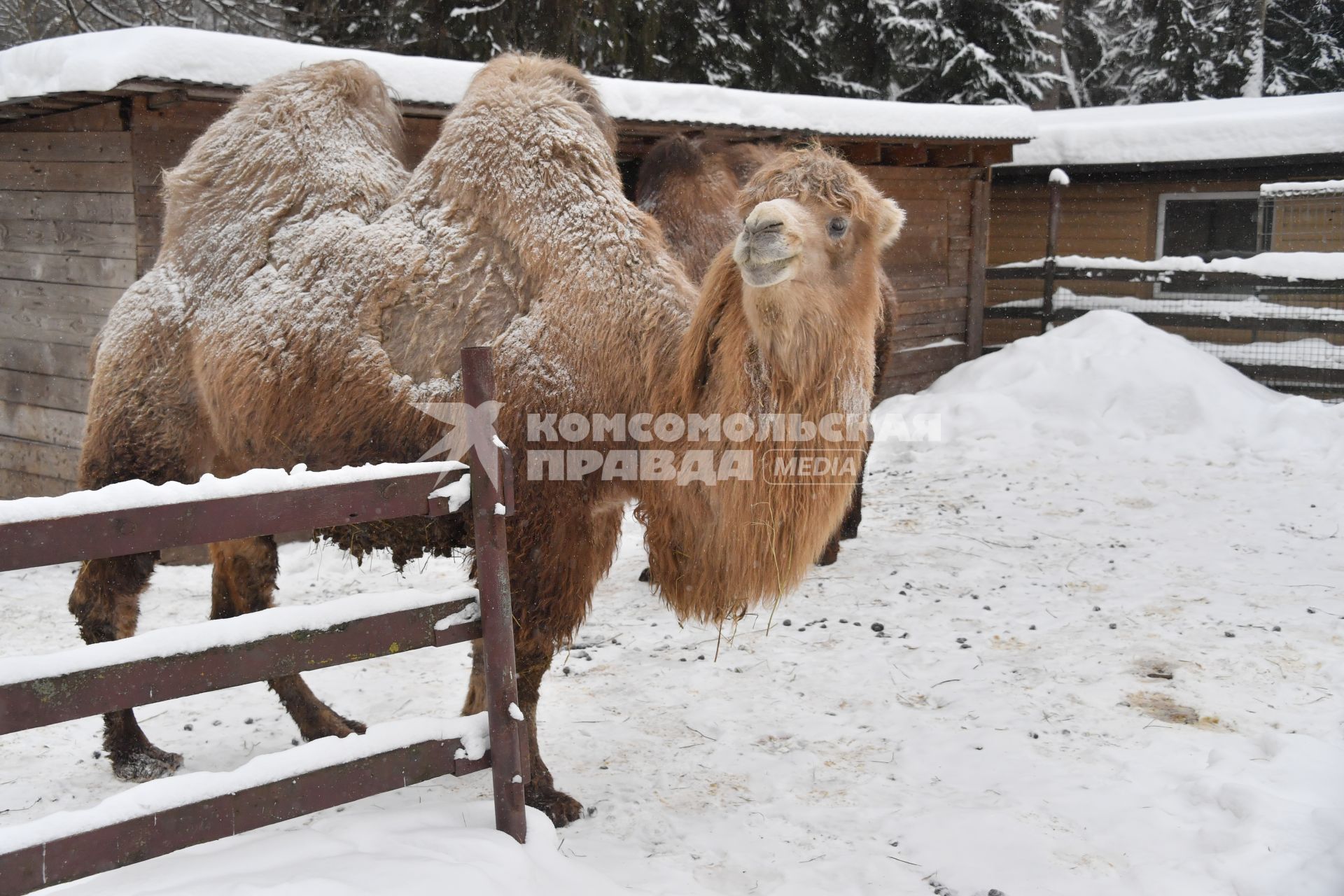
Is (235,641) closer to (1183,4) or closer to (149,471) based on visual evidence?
(149,471)

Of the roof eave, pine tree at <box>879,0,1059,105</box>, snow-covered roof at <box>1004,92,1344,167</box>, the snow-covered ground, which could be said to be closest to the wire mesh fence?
snow-covered roof at <box>1004,92,1344,167</box>

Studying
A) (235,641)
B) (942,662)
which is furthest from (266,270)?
(942,662)

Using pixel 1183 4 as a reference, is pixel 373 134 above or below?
below

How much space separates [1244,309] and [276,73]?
10.7 metres

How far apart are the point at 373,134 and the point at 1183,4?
21526 mm

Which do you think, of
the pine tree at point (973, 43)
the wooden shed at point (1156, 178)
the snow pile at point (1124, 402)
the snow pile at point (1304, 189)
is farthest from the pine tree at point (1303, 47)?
the snow pile at point (1124, 402)

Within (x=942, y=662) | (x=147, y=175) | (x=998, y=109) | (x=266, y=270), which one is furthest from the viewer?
(x=998, y=109)

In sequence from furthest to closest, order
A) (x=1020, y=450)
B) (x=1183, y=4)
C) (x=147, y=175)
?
(x=1183, y=4)
(x=1020, y=450)
(x=147, y=175)

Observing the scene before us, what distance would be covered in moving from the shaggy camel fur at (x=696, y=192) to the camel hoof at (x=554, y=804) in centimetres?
248

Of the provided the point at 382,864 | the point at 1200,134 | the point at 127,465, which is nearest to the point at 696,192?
the point at 127,465

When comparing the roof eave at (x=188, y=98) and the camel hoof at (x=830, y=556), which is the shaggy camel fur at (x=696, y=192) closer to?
the camel hoof at (x=830, y=556)

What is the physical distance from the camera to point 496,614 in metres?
2.97

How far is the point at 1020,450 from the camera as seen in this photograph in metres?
9.32

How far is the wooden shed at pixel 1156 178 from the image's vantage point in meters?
12.8
